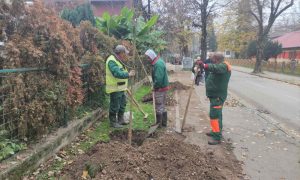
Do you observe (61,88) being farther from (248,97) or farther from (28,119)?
(248,97)

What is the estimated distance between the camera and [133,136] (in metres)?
7.25

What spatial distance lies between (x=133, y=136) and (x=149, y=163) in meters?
2.27

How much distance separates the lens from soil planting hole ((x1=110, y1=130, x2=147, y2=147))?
691 cm

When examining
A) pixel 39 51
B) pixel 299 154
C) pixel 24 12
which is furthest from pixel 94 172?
pixel 299 154

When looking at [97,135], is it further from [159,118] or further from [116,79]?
[159,118]

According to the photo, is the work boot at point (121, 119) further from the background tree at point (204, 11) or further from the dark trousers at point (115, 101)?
the background tree at point (204, 11)

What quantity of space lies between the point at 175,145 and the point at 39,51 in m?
2.82

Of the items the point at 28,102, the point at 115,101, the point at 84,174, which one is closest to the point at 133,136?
the point at 115,101

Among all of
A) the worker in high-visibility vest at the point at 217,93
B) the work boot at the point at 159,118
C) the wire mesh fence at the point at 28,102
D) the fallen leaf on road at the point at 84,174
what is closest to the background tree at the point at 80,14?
the work boot at the point at 159,118

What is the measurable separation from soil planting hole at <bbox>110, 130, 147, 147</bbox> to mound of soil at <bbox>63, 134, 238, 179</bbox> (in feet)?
3.60

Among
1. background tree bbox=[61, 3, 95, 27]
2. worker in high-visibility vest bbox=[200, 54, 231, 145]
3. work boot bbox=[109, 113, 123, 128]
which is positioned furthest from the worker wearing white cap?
background tree bbox=[61, 3, 95, 27]

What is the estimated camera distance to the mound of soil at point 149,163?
4.68m

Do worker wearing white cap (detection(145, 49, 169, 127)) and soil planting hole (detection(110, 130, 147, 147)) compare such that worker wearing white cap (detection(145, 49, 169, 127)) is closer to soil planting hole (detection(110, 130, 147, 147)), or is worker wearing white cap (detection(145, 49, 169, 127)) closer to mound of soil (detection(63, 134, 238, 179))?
soil planting hole (detection(110, 130, 147, 147))

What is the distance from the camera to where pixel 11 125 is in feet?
15.8
